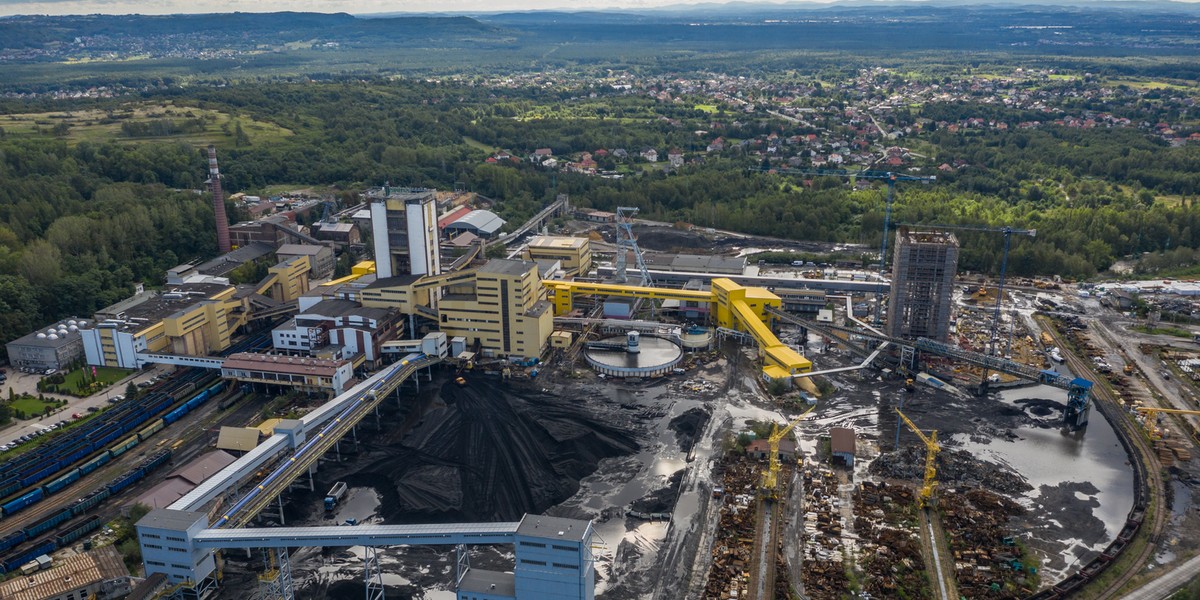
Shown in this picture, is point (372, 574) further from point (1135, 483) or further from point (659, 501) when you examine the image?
point (1135, 483)

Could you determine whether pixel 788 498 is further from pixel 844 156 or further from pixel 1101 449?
pixel 844 156

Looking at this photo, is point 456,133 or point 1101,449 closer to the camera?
point 1101,449

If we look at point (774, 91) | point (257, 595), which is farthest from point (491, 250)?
point (774, 91)

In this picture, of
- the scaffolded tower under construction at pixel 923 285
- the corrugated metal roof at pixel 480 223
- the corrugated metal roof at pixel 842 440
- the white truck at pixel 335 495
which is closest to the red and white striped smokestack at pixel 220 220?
the corrugated metal roof at pixel 480 223

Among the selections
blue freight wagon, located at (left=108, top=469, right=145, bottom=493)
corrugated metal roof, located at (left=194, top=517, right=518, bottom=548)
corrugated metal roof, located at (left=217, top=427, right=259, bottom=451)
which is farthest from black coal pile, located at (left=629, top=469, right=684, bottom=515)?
blue freight wagon, located at (left=108, top=469, right=145, bottom=493)

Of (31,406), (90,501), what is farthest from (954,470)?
(31,406)
